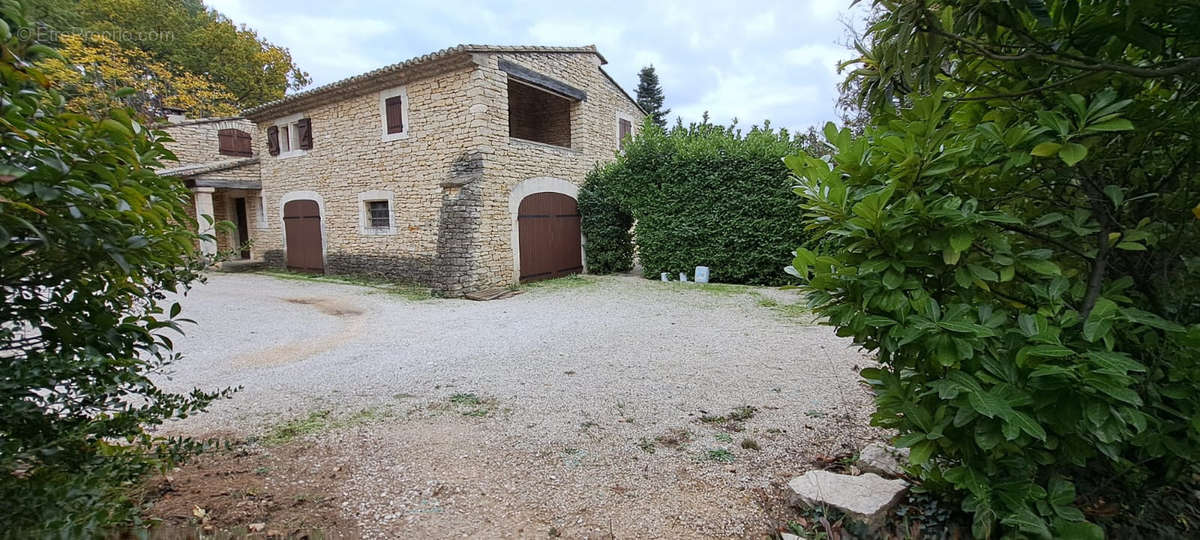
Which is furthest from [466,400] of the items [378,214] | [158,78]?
[158,78]

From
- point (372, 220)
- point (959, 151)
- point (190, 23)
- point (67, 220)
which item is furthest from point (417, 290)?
point (190, 23)

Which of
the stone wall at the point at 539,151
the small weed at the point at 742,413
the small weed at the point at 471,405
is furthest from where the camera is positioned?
the stone wall at the point at 539,151

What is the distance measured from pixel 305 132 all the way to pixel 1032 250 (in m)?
14.0

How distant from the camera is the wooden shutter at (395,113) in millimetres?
10312

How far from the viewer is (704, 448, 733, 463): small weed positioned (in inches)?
106

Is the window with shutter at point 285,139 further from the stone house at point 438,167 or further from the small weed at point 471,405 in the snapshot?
the small weed at point 471,405

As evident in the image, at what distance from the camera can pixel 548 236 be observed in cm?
1082

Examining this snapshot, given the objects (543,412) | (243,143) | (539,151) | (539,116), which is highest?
(243,143)

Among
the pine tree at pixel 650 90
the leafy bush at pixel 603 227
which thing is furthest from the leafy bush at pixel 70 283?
the pine tree at pixel 650 90

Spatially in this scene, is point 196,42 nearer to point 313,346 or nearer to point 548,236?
point 548,236

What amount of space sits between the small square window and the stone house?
0.03m

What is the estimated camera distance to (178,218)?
5.09 ft

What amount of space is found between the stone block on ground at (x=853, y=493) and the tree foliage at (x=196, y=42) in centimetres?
2585

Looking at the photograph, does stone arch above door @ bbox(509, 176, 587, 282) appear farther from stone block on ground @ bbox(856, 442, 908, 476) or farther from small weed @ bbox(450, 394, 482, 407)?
stone block on ground @ bbox(856, 442, 908, 476)
